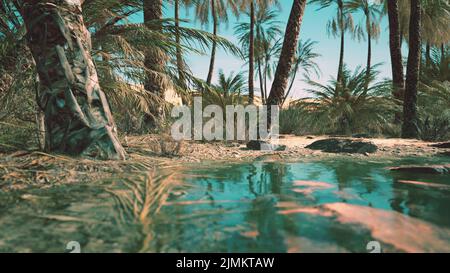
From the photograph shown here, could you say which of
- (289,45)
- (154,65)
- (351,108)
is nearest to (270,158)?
(154,65)

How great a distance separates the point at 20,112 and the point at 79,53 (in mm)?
1218

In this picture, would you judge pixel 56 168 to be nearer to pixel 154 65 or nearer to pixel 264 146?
pixel 264 146

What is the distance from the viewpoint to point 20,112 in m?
4.33

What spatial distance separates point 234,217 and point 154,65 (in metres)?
4.63

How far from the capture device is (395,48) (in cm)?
923

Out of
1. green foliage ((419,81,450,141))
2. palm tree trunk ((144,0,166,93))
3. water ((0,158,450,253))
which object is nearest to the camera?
water ((0,158,450,253))

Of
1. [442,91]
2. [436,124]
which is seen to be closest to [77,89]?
[436,124]

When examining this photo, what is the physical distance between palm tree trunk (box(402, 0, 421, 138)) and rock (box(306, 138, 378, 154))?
3427 mm

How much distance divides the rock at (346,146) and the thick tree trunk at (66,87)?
3213 millimetres

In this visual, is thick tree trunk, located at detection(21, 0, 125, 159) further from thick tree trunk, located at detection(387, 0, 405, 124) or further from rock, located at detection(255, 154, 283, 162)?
thick tree trunk, located at detection(387, 0, 405, 124)

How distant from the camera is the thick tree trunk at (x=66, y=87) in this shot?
358 centimetres

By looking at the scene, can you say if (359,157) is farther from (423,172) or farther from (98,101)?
(98,101)

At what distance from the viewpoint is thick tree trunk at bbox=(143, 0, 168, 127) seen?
5.59m

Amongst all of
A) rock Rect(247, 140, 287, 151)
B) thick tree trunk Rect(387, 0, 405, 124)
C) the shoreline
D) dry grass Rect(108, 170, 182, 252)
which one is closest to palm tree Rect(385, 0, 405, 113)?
thick tree trunk Rect(387, 0, 405, 124)
